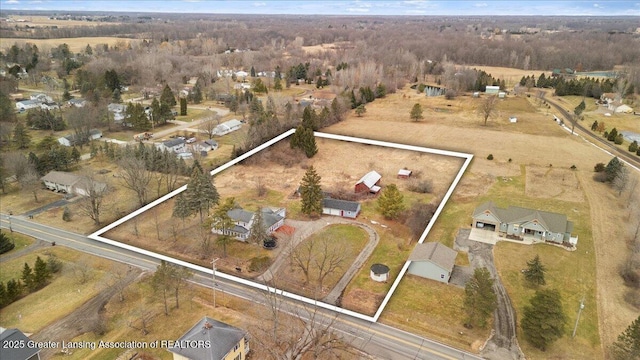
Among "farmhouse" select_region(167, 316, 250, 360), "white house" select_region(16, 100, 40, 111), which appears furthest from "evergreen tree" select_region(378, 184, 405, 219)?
"white house" select_region(16, 100, 40, 111)

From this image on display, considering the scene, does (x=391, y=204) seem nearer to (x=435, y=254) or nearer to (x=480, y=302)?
(x=435, y=254)

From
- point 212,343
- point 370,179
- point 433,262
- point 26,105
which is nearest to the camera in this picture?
point 212,343

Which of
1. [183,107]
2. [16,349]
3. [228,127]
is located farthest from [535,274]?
[183,107]

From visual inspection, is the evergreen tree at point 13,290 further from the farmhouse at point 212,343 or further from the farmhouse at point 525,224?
the farmhouse at point 525,224

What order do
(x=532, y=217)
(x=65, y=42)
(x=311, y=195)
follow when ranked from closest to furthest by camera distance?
(x=532, y=217) < (x=311, y=195) < (x=65, y=42)

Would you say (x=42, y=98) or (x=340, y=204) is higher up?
(x=42, y=98)

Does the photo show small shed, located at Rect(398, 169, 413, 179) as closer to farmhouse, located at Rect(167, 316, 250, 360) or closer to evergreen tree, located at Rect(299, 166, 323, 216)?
evergreen tree, located at Rect(299, 166, 323, 216)
